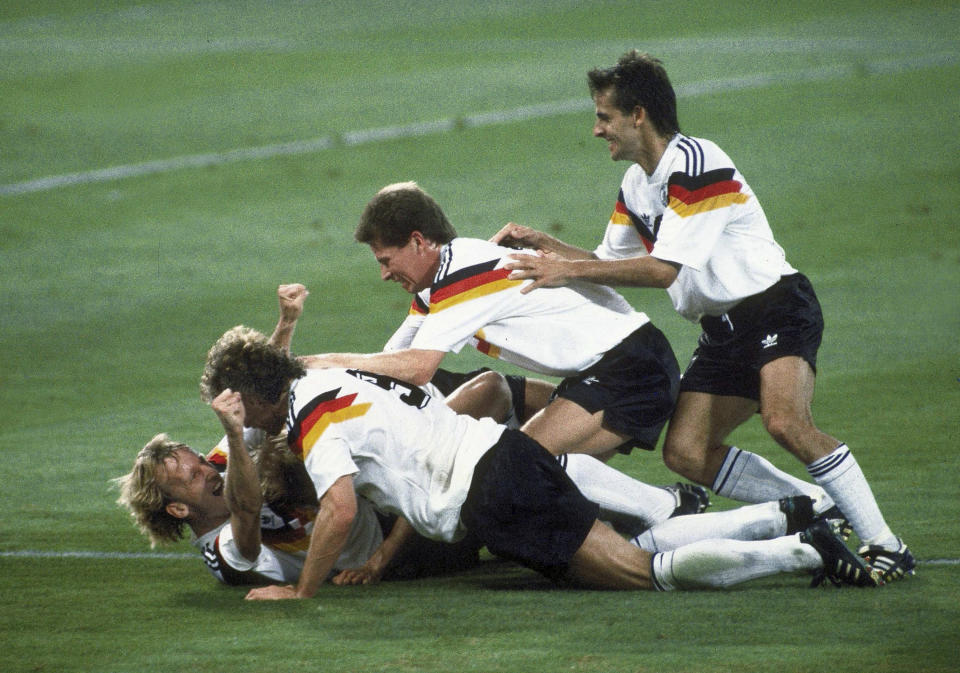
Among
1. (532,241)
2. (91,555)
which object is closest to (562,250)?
(532,241)

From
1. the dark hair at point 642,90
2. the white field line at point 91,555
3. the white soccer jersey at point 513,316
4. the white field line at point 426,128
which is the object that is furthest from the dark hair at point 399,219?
the white field line at point 426,128

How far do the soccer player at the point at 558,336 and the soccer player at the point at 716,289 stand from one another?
0.55 ft

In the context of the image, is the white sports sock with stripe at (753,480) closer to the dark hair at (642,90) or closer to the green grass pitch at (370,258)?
the green grass pitch at (370,258)

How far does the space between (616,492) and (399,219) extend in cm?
151

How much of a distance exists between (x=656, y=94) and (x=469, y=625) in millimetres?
2478

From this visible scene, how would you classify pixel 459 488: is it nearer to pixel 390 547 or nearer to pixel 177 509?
pixel 390 547

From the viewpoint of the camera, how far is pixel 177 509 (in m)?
6.61

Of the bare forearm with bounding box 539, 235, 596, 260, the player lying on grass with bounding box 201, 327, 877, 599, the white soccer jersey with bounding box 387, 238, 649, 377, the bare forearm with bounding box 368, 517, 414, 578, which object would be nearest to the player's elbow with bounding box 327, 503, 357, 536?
the player lying on grass with bounding box 201, 327, 877, 599

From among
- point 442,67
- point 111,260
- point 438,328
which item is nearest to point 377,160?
point 111,260

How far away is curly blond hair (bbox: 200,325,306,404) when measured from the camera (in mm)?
6207

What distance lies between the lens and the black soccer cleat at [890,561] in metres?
6.21

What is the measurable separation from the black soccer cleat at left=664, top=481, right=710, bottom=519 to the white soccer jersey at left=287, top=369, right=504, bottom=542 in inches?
52.8

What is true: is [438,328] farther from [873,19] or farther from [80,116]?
[873,19]

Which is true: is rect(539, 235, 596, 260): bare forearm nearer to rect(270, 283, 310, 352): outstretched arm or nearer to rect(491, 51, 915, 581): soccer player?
rect(491, 51, 915, 581): soccer player
